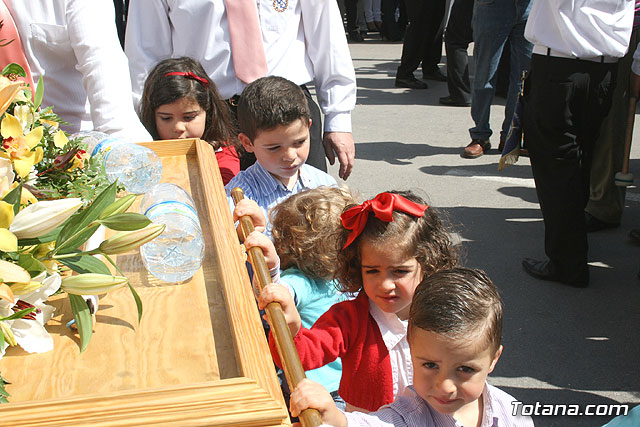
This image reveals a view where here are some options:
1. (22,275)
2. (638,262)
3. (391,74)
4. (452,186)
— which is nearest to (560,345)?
Answer: (638,262)

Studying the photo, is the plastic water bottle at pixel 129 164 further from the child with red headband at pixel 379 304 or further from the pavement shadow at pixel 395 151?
the pavement shadow at pixel 395 151

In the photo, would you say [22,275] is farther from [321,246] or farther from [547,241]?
[547,241]

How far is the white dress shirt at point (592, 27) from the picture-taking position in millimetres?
3492

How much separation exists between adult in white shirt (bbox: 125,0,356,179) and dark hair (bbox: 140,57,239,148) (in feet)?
0.39

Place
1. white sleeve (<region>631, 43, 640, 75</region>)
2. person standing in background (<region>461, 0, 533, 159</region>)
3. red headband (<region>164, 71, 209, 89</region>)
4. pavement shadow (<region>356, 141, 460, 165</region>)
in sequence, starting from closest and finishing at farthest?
red headband (<region>164, 71, 209, 89</region>) < white sleeve (<region>631, 43, 640, 75</region>) < person standing in background (<region>461, 0, 533, 159</region>) < pavement shadow (<region>356, 141, 460, 165</region>)

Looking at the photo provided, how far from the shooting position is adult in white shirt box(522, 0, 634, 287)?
351 cm

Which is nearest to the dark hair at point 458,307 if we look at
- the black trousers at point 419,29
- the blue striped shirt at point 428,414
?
the blue striped shirt at point 428,414

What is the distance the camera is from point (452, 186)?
5.91 metres

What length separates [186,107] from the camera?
10.3 feet

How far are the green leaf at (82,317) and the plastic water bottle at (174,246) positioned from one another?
26cm

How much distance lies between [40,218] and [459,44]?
280 inches

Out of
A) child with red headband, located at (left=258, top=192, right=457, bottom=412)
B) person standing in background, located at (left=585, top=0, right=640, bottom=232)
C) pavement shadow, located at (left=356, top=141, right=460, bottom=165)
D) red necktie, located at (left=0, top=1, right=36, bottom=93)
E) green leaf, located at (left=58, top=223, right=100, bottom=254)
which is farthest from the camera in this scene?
pavement shadow, located at (left=356, top=141, right=460, bottom=165)

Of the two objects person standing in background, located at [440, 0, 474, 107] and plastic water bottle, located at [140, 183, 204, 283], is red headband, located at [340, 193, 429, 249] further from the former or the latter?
person standing in background, located at [440, 0, 474, 107]

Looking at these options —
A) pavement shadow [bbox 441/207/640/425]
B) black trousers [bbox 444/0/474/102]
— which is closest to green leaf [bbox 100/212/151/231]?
pavement shadow [bbox 441/207/640/425]
